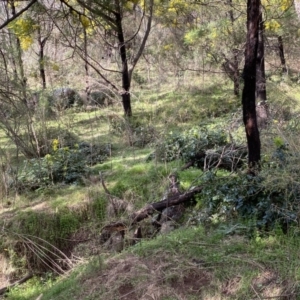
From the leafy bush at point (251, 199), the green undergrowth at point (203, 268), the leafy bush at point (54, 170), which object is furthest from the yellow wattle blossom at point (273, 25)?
the green undergrowth at point (203, 268)

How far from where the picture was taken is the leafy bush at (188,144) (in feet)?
20.9

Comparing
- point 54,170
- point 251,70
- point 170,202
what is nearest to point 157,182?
point 170,202

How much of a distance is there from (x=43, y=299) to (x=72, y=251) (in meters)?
1.73

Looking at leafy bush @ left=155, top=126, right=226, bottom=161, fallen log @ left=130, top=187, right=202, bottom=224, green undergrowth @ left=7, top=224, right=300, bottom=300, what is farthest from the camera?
leafy bush @ left=155, top=126, right=226, bottom=161

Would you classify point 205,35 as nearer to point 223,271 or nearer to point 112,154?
point 112,154

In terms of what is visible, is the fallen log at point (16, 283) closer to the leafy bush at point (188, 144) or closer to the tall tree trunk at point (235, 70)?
the leafy bush at point (188, 144)

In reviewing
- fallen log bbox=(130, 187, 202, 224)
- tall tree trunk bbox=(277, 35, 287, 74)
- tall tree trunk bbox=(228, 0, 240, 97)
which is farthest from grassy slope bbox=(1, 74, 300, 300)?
tall tree trunk bbox=(277, 35, 287, 74)

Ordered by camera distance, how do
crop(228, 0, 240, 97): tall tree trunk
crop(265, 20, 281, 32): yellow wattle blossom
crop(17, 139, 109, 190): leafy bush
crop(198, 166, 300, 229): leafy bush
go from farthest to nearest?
crop(228, 0, 240, 97): tall tree trunk → crop(265, 20, 281, 32): yellow wattle blossom → crop(17, 139, 109, 190): leafy bush → crop(198, 166, 300, 229): leafy bush

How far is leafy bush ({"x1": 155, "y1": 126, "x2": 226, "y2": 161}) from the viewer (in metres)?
6.37

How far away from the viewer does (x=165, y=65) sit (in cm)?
1348

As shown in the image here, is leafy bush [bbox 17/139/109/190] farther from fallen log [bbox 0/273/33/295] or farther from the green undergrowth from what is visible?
the green undergrowth

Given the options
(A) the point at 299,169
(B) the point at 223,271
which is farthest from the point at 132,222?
(A) the point at 299,169

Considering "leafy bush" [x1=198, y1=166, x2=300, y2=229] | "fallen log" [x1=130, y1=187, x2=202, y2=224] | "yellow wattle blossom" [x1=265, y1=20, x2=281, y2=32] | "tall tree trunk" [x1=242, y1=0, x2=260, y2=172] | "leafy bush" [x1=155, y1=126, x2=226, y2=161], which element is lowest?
"fallen log" [x1=130, y1=187, x2=202, y2=224]

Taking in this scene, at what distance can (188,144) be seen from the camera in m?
6.51
